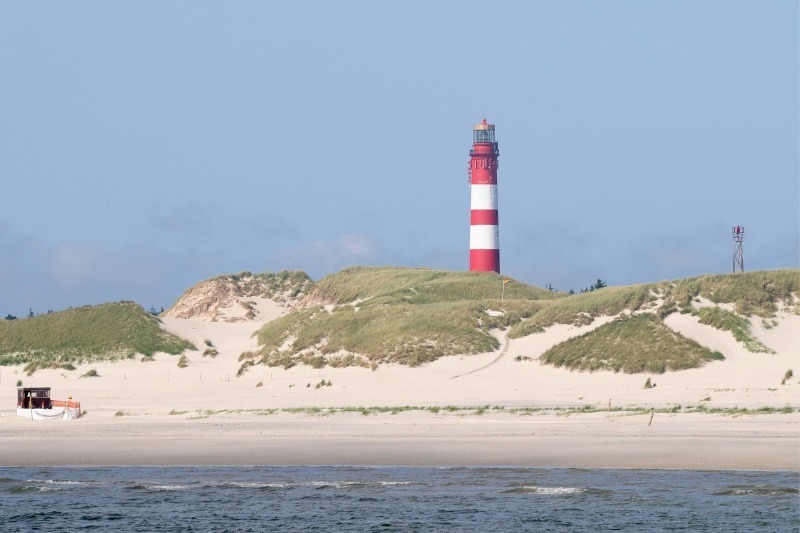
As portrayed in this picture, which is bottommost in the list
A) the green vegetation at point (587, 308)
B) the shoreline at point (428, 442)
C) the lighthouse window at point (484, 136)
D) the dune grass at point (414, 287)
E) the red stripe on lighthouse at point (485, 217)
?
the shoreline at point (428, 442)

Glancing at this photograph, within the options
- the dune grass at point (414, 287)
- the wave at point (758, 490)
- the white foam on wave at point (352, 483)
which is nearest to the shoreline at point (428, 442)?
the wave at point (758, 490)

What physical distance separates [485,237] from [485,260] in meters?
1.19

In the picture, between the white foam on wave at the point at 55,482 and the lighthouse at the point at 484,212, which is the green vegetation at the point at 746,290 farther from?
A: the white foam on wave at the point at 55,482

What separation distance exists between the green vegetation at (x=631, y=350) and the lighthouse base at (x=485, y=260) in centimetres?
2037

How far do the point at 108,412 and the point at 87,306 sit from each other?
24.0m

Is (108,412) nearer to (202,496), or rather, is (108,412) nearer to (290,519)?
(202,496)

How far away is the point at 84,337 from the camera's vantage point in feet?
176

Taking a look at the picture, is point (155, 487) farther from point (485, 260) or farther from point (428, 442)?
point (485, 260)

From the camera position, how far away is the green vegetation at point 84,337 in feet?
168

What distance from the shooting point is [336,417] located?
3266 centimetres

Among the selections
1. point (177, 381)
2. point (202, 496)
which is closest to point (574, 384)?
point (177, 381)

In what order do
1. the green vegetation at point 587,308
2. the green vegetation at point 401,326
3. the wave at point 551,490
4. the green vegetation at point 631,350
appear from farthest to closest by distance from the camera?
the green vegetation at point 587,308 → the green vegetation at point 401,326 → the green vegetation at point 631,350 → the wave at point 551,490

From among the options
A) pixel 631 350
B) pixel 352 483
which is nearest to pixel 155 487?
pixel 352 483

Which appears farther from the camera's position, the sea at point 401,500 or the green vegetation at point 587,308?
the green vegetation at point 587,308
